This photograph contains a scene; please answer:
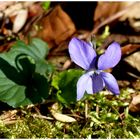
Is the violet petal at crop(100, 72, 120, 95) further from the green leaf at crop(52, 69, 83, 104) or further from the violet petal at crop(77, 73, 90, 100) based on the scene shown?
the green leaf at crop(52, 69, 83, 104)

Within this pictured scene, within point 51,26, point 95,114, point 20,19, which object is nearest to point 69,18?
point 51,26

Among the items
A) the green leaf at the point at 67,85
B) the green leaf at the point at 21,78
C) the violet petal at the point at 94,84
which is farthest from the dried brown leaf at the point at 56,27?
the violet petal at the point at 94,84

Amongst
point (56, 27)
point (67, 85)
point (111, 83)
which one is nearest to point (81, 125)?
point (67, 85)

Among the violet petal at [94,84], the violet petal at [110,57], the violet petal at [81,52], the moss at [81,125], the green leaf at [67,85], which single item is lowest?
the moss at [81,125]

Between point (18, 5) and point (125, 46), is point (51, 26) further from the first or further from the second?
point (125, 46)

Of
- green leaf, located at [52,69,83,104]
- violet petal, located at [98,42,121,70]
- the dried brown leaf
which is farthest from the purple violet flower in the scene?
the dried brown leaf

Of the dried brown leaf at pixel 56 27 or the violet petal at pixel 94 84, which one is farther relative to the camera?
the dried brown leaf at pixel 56 27

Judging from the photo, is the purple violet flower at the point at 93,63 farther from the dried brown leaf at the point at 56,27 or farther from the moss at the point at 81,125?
the dried brown leaf at the point at 56,27

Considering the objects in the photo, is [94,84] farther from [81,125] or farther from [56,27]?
[56,27]
